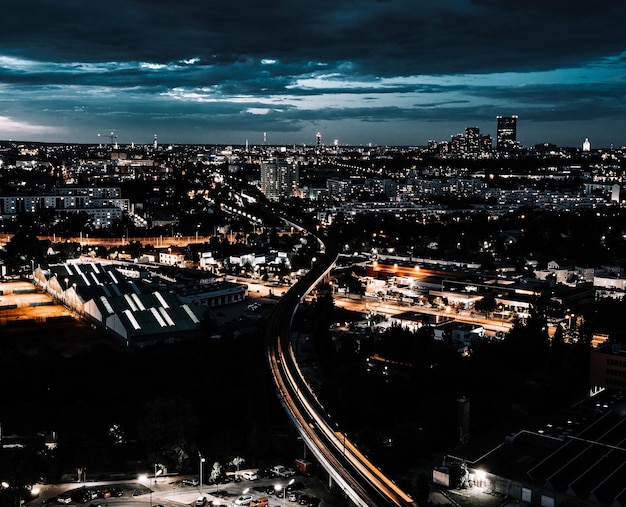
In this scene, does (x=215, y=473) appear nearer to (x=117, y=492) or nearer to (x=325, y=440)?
(x=117, y=492)

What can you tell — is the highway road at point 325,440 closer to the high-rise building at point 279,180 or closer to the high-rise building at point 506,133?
Result: the high-rise building at point 279,180

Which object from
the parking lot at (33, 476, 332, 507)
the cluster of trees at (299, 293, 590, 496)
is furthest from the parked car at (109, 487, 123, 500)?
the cluster of trees at (299, 293, 590, 496)

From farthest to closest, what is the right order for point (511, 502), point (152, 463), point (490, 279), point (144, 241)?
point (144, 241) → point (490, 279) → point (152, 463) → point (511, 502)

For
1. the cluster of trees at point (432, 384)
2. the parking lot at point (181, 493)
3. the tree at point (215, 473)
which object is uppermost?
the cluster of trees at point (432, 384)

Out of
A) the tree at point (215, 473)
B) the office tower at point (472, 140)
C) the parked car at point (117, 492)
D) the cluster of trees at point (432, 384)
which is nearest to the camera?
the parked car at point (117, 492)

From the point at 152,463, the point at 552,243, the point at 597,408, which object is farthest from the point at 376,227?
the point at 152,463

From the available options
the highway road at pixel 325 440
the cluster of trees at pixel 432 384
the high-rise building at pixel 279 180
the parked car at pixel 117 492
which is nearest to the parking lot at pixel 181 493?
the parked car at pixel 117 492

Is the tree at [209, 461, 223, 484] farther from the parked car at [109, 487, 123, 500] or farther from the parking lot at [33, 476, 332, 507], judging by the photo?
the parked car at [109, 487, 123, 500]

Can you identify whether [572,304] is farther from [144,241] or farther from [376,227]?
[144,241]
